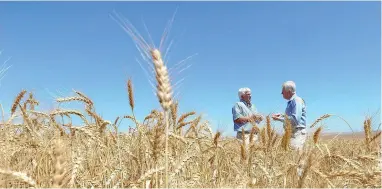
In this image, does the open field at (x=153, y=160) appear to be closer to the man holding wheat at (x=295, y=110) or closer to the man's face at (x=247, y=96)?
the man holding wheat at (x=295, y=110)

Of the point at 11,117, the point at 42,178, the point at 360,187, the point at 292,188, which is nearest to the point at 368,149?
the point at 360,187

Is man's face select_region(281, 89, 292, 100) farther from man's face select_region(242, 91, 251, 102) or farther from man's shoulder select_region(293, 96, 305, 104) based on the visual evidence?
man's face select_region(242, 91, 251, 102)

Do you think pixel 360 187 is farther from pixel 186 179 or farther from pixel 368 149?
pixel 368 149

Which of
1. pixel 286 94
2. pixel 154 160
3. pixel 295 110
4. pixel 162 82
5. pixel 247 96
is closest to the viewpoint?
pixel 162 82

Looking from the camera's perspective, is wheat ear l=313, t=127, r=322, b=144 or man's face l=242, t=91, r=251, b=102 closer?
wheat ear l=313, t=127, r=322, b=144

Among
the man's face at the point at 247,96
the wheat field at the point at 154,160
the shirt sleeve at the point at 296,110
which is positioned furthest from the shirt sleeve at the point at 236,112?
the wheat field at the point at 154,160

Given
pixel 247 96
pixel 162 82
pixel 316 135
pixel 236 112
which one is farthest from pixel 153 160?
pixel 247 96

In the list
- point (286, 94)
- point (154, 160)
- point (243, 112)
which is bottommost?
point (154, 160)

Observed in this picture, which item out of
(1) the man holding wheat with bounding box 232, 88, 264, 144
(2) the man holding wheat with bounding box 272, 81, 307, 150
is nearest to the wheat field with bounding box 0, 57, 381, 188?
(2) the man holding wheat with bounding box 272, 81, 307, 150

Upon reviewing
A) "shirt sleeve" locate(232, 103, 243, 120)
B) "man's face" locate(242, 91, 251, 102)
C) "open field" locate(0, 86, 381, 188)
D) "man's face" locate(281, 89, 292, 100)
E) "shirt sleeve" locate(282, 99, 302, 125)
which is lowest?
"open field" locate(0, 86, 381, 188)

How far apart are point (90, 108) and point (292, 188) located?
2159 millimetres

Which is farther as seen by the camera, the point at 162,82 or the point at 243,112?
the point at 243,112

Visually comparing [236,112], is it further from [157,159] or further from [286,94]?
[157,159]

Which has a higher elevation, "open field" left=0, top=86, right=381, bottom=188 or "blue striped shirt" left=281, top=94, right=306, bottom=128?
"blue striped shirt" left=281, top=94, right=306, bottom=128
